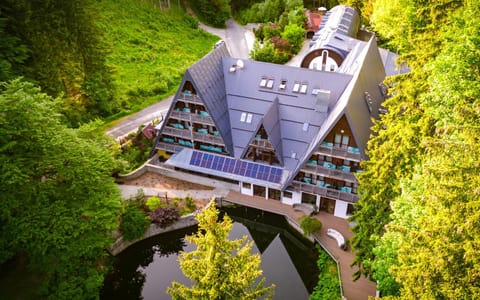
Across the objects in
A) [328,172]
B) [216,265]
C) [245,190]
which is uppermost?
[328,172]

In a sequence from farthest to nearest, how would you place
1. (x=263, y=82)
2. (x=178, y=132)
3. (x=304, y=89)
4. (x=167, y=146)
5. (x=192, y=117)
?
1. (x=167, y=146)
2. (x=178, y=132)
3. (x=192, y=117)
4. (x=263, y=82)
5. (x=304, y=89)

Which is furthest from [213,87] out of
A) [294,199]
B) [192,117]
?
[294,199]

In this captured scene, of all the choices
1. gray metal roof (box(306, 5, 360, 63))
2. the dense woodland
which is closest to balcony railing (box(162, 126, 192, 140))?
the dense woodland

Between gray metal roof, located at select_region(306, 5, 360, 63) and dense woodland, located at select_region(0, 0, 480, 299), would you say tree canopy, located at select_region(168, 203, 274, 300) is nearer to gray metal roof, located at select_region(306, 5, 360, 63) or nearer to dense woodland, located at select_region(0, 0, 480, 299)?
dense woodland, located at select_region(0, 0, 480, 299)

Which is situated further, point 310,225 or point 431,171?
point 310,225

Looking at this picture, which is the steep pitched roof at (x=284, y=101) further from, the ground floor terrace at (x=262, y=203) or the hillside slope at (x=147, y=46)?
the hillside slope at (x=147, y=46)

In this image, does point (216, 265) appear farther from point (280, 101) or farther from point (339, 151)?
point (280, 101)

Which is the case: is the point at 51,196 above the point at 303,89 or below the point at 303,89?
below
